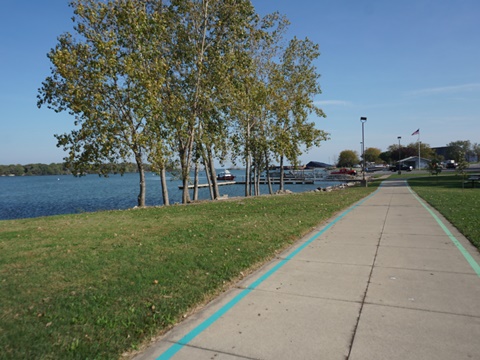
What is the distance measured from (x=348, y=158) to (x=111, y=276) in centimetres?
15933

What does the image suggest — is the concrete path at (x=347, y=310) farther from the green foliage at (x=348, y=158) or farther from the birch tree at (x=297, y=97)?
the green foliage at (x=348, y=158)

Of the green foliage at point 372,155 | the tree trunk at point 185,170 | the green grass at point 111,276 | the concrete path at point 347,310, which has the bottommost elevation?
the concrete path at point 347,310

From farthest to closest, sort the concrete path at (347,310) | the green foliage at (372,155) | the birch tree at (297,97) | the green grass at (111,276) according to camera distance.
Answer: the green foliage at (372,155) < the birch tree at (297,97) < the green grass at (111,276) < the concrete path at (347,310)

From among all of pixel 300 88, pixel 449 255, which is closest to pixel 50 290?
pixel 449 255

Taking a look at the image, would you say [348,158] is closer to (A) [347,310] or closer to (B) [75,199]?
(B) [75,199]

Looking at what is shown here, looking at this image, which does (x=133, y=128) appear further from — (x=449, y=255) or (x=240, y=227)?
(x=449, y=255)

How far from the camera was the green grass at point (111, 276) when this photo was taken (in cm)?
374

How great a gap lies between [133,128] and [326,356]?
16356mm

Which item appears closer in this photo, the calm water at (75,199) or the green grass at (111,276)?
the green grass at (111,276)

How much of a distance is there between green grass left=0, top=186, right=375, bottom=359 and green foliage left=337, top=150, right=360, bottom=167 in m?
152

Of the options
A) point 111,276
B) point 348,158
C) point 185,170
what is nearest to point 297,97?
point 185,170

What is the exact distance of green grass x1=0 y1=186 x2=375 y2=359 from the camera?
3744mm

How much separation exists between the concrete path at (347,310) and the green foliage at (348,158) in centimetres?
15390

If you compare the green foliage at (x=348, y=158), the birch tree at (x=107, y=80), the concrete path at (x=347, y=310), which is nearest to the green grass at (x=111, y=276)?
the concrete path at (x=347, y=310)
